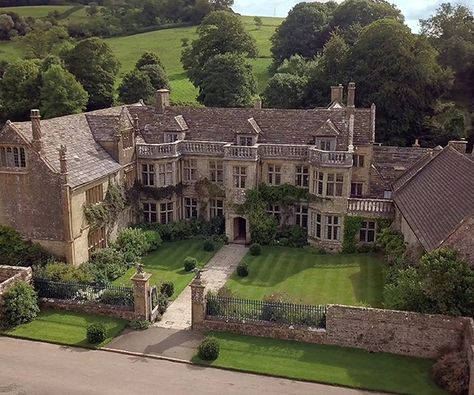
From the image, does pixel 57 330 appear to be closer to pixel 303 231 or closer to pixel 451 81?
pixel 303 231

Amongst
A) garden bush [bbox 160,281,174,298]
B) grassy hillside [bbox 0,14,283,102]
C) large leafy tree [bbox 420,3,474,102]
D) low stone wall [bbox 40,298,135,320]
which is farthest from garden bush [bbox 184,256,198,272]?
large leafy tree [bbox 420,3,474,102]

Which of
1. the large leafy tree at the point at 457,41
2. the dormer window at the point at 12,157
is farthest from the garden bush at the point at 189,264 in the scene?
the large leafy tree at the point at 457,41

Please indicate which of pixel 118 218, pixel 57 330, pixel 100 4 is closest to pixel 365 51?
pixel 118 218

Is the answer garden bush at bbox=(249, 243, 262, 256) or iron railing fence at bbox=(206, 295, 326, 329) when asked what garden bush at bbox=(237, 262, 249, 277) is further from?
iron railing fence at bbox=(206, 295, 326, 329)

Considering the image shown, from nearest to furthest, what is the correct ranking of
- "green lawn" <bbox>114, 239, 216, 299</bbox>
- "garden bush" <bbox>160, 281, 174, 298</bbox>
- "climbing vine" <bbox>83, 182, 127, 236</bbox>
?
"garden bush" <bbox>160, 281, 174, 298</bbox> < "green lawn" <bbox>114, 239, 216, 299</bbox> < "climbing vine" <bbox>83, 182, 127, 236</bbox>

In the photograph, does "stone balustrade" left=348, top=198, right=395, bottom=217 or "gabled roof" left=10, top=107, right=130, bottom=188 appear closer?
"gabled roof" left=10, top=107, right=130, bottom=188

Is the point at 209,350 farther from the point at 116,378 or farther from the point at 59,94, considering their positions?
the point at 59,94

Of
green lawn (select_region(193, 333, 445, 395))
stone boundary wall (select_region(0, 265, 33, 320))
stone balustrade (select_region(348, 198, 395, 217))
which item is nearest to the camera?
green lawn (select_region(193, 333, 445, 395))
